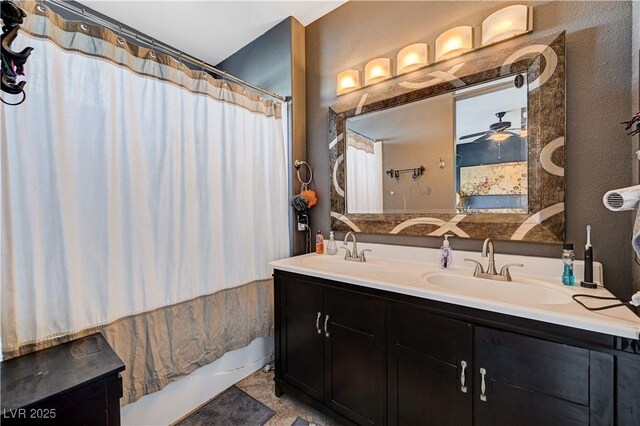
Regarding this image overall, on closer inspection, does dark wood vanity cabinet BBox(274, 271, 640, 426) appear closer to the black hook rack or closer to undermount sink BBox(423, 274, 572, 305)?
undermount sink BBox(423, 274, 572, 305)

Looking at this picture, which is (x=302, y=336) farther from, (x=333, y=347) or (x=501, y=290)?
(x=501, y=290)

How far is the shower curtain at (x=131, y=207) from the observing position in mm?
1065

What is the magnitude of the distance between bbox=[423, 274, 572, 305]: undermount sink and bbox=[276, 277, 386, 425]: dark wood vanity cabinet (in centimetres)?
41

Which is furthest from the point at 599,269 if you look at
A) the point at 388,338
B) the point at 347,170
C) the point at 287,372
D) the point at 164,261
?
the point at 164,261

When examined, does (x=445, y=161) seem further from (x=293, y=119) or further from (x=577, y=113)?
(x=293, y=119)

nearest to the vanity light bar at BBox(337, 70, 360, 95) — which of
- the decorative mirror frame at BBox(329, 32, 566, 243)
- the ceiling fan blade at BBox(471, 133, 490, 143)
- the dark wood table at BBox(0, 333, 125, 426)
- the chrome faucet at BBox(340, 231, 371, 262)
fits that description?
the decorative mirror frame at BBox(329, 32, 566, 243)

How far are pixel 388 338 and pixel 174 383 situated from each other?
132 centimetres

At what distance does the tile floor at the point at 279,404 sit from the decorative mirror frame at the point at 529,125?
1.25 meters

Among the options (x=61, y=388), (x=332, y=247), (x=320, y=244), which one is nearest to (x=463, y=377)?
(x=332, y=247)

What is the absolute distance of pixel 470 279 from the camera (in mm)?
1315

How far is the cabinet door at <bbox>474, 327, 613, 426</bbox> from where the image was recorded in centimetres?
82

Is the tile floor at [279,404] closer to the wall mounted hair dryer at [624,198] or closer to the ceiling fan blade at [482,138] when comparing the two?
the wall mounted hair dryer at [624,198]

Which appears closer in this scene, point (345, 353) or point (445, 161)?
point (345, 353)

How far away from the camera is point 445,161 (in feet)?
5.17
